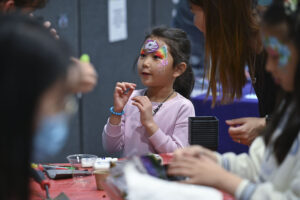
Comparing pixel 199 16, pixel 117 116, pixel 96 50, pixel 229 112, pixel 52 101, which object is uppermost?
pixel 199 16

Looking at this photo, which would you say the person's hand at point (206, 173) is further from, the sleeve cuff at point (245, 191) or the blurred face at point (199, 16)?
the blurred face at point (199, 16)

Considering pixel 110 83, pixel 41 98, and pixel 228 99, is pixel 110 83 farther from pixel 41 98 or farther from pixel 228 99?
pixel 41 98

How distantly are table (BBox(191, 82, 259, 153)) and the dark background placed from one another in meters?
1.10

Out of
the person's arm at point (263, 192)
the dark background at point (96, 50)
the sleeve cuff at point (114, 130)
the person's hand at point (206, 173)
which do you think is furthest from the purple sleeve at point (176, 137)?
the dark background at point (96, 50)

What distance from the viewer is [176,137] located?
230cm

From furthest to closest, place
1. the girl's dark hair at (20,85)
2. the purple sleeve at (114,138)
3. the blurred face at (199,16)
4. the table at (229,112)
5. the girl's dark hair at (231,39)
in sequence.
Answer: the table at (229,112), the purple sleeve at (114,138), the blurred face at (199,16), the girl's dark hair at (231,39), the girl's dark hair at (20,85)

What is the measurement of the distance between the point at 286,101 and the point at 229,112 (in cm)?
228

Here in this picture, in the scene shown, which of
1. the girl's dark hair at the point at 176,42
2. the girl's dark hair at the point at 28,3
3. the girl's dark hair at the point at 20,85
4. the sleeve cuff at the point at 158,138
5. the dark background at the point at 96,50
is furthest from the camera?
the dark background at the point at 96,50

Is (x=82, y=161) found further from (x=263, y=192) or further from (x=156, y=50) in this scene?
(x=263, y=192)

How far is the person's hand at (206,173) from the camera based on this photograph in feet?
3.75

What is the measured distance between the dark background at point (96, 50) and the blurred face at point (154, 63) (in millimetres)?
1526

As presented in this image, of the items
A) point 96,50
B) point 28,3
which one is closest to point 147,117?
point 28,3

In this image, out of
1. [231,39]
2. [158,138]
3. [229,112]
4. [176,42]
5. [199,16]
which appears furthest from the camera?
[229,112]

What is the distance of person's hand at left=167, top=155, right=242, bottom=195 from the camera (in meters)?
1.14
